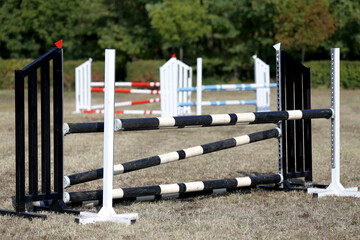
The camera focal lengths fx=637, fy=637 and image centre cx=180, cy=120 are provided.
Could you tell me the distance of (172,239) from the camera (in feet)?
12.8

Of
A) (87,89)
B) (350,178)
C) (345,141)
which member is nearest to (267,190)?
(350,178)

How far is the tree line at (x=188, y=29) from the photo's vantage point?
109 feet

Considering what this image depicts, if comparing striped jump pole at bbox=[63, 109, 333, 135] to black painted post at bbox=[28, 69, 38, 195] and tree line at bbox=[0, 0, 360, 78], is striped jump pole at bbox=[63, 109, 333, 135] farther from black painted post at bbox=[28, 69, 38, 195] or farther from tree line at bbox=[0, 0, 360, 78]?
tree line at bbox=[0, 0, 360, 78]

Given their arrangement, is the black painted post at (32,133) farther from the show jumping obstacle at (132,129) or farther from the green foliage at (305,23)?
the green foliage at (305,23)

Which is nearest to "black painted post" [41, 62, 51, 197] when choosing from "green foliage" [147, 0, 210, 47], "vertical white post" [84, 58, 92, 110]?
"vertical white post" [84, 58, 92, 110]

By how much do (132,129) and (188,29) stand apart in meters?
31.4

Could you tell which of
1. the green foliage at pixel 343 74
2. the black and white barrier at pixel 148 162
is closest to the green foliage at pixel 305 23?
the green foliage at pixel 343 74

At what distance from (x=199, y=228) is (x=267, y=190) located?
168 centimetres

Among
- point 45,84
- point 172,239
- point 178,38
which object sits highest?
point 178,38

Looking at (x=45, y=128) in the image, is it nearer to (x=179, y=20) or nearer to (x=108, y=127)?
(x=108, y=127)

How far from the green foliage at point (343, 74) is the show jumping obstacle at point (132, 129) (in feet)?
80.9

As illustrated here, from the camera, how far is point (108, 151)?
438cm

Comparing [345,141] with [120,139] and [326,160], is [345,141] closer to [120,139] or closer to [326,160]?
[326,160]

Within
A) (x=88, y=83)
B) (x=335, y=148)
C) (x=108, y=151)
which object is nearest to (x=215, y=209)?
(x=108, y=151)
